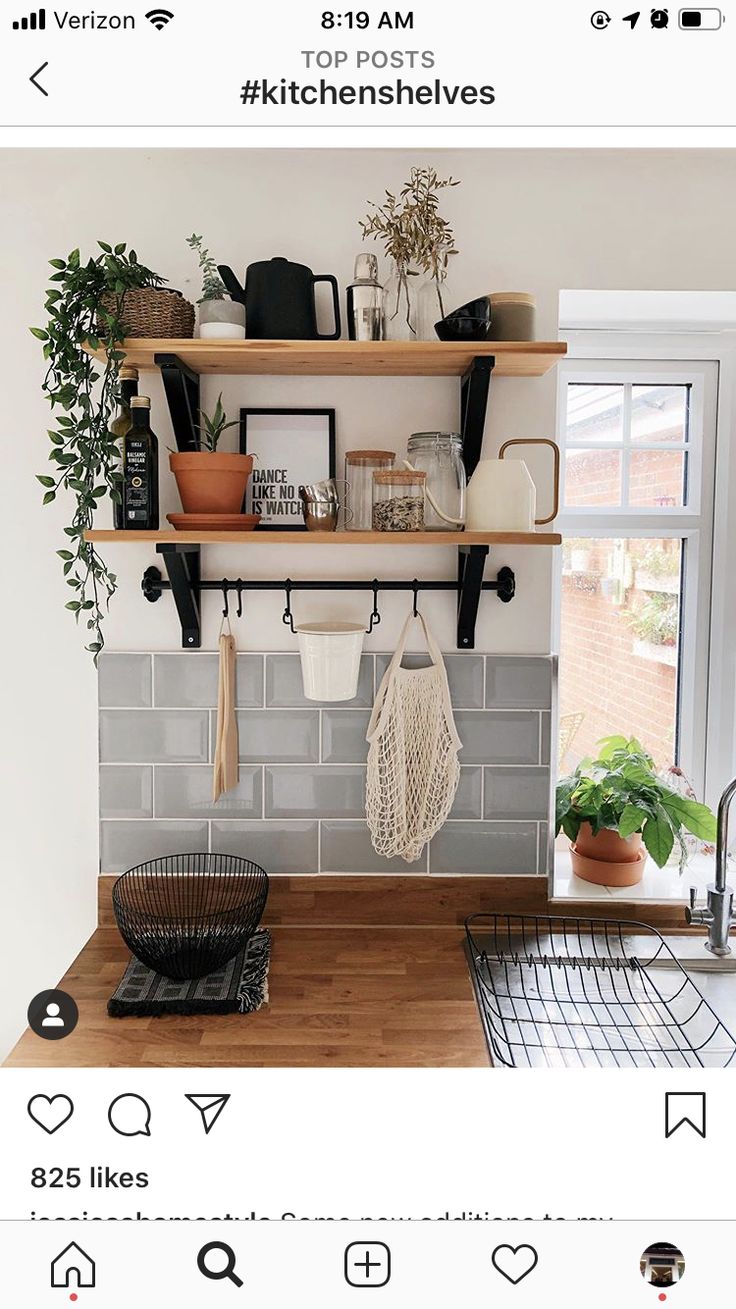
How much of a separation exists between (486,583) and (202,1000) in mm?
712

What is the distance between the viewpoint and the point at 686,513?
5.57ft

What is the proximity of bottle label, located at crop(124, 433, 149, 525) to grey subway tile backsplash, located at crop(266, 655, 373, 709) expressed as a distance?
303 millimetres

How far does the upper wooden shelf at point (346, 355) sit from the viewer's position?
1.21m

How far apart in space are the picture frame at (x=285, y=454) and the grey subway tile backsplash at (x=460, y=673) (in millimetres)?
253

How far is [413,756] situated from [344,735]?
0.38 feet

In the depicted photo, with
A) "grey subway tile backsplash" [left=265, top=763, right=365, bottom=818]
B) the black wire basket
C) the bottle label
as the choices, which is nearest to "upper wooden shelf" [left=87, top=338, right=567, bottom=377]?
the bottle label

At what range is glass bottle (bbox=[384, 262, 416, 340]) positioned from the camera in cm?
133
